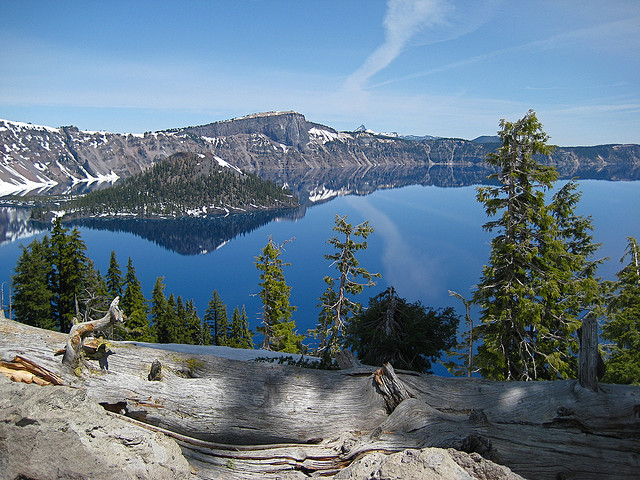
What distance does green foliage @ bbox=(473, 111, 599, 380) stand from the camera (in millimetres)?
13159

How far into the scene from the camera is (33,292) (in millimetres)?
31500

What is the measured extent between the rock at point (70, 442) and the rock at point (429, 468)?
105 inches

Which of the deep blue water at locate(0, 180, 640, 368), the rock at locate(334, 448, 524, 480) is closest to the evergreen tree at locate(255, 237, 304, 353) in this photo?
the deep blue water at locate(0, 180, 640, 368)

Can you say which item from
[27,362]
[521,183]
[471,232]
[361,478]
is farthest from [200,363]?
[471,232]

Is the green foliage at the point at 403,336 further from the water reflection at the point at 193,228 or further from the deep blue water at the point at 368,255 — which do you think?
the water reflection at the point at 193,228

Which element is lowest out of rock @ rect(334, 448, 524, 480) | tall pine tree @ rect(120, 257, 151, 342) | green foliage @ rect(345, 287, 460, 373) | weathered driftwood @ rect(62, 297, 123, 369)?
→ tall pine tree @ rect(120, 257, 151, 342)

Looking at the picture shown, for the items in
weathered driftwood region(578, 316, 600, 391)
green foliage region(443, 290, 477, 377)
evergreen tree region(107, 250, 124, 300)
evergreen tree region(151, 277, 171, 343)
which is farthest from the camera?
evergreen tree region(151, 277, 171, 343)

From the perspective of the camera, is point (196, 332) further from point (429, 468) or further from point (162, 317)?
point (429, 468)

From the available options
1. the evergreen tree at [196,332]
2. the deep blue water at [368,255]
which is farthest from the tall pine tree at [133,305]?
the deep blue water at [368,255]

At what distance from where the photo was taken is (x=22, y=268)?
3262 centimetres

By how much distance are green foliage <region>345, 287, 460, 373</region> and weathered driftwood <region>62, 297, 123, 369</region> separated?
7152mm

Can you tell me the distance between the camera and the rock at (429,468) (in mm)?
4809

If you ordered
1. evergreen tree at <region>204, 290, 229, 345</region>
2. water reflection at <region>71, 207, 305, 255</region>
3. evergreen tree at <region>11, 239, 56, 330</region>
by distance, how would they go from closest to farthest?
evergreen tree at <region>11, 239, 56, 330</region> < evergreen tree at <region>204, 290, 229, 345</region> < water reflection at <region>71, 207, 305, 255</region>

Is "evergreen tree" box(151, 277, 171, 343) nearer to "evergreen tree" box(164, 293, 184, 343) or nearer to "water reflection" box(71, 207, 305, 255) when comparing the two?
"evergreen tree" box(164, 293, 184, 343)
